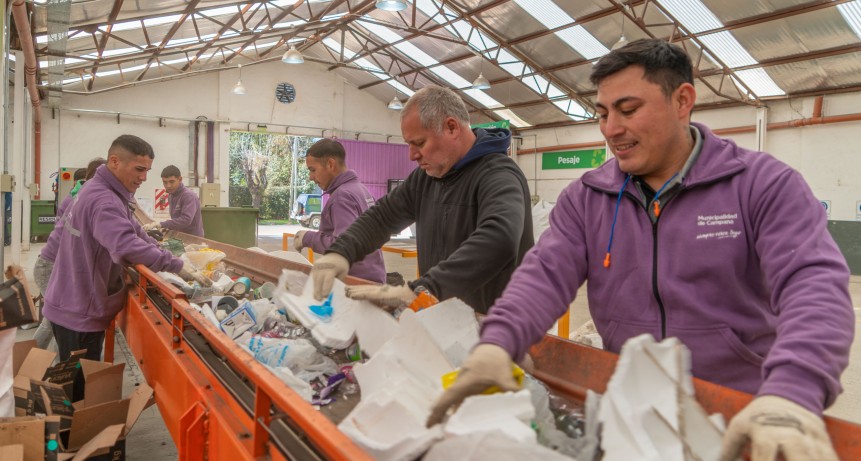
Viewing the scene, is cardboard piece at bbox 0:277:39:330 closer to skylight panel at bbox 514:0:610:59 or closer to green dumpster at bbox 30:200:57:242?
skylight panel at bbox 514:0:610:59

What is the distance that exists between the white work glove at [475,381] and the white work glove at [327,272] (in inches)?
39.5

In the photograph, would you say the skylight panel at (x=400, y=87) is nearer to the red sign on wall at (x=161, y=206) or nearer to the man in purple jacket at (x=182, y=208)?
the red sign on wall at (x=161, y=206)

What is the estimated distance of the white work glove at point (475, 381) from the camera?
2.75 feet

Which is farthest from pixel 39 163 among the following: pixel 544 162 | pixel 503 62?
pixel 544 162

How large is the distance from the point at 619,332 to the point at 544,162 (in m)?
13.9

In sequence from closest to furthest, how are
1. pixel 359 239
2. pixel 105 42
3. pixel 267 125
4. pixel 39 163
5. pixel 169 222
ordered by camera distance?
1. pixel 359 239
2. pixel 169 222
3. pixel 105 42
4. pixel 39 163
5. pixel 267 125

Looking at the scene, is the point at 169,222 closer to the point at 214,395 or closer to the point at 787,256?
the point at 214,395

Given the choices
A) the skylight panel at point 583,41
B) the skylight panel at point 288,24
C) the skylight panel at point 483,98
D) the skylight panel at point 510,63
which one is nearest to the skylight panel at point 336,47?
the skylight panel at point 288,24

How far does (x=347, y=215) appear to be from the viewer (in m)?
2.82

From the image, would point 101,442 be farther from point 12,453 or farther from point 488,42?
point 488,42

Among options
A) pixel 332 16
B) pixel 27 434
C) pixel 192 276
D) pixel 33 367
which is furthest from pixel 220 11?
pixel 27 434

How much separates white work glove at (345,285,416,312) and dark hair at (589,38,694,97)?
76cm

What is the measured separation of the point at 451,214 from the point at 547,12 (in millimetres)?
8781

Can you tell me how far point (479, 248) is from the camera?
152 centimetres
